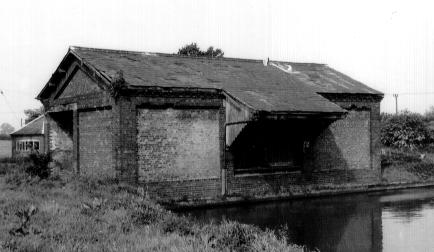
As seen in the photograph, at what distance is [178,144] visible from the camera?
16094mm

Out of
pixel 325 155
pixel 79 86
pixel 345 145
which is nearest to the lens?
pixel 79 86

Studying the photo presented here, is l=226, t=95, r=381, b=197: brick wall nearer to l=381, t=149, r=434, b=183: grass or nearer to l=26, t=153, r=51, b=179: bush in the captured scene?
l=381, t=149, r=434, b=183: grass

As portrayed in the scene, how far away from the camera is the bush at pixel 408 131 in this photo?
1350 inches

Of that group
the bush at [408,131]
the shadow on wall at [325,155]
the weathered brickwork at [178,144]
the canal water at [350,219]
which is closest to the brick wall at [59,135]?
the weathered brickwork at [178,144]

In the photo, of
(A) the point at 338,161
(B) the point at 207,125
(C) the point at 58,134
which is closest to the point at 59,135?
(C) the point at 58,134

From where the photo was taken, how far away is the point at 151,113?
15648 millimetres

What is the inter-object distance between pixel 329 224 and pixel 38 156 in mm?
10651

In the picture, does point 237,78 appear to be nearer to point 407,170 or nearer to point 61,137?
point 61,137

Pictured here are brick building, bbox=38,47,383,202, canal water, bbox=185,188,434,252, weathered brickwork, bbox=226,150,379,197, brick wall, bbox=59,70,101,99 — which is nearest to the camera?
canal water, bbox=185,188,434,252

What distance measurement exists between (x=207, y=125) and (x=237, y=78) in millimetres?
2950

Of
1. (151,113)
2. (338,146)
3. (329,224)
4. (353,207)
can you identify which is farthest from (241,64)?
(329,224)

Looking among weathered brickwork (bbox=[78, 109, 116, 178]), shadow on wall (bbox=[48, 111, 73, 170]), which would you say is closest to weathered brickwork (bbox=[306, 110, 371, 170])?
weathered brickwork (bbox=[78, 109, 116, 178])

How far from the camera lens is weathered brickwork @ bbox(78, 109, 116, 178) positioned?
16359 millimetres

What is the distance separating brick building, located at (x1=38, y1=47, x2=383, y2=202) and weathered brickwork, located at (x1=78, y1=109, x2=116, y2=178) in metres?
0.04
